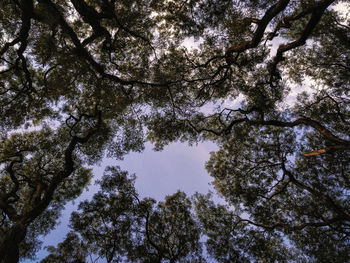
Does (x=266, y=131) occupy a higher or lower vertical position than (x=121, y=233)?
higher

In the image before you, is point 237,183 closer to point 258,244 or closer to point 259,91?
point 258,244

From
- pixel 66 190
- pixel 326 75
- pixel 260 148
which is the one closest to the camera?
pixel 326 75

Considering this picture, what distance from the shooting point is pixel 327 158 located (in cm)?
1335

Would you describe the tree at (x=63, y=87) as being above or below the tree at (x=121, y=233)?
above

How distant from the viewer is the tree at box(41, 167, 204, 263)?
13.2 m

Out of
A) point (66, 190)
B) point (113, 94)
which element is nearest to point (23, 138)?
point (66, 190)

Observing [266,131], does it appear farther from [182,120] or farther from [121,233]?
[121,233]

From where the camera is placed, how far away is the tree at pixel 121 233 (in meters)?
13.2

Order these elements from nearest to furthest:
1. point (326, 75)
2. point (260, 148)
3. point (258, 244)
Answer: point (326, 75) → point (258, 244) → point (260, 148)

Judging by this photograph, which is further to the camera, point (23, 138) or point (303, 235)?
point (23, 138)

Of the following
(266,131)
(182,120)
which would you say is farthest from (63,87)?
(266,131)

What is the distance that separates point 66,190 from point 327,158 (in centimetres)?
2108

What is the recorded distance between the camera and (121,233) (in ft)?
43.8

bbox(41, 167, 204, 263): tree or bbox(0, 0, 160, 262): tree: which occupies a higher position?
bbox(0, 0, 160, 262): tree
